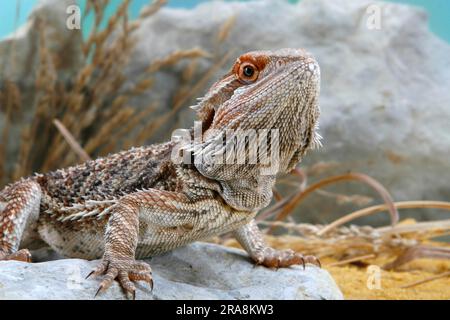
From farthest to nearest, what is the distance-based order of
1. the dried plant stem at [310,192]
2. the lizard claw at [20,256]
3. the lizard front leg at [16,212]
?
1. the dried plant stem at [310,192]
2. the lizard front leg at [16,212]
3. the lizard claw at [20,256]

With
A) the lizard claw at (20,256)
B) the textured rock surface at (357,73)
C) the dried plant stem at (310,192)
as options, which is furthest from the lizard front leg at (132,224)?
the textured rock surface at (357,73)

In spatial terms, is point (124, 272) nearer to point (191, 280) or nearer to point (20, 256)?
point (191, 280)

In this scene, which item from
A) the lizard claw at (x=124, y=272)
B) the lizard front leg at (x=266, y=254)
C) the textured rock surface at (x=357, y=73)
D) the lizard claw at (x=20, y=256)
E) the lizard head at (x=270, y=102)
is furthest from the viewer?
the textured rock surface at (x=357, y=73)

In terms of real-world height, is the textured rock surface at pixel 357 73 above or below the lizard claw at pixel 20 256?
above

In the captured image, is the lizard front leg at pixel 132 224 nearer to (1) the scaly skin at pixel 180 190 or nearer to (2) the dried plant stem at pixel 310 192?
(1) the scaly skin at pixel 180 190

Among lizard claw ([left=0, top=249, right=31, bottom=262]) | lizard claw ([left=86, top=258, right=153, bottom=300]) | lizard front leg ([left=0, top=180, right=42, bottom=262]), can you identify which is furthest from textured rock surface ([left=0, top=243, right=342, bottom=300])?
lizard front leg ([left=0, top=180, right=42, bottom=262])
